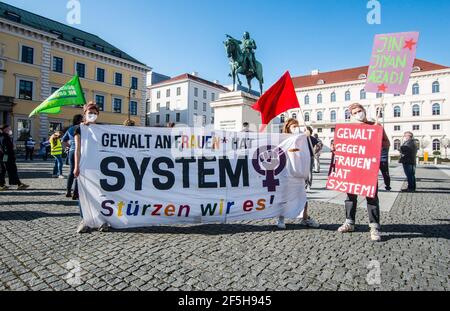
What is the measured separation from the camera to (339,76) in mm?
63750

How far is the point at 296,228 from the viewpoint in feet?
15.1

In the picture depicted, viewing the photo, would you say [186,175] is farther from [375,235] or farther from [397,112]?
[397,112]

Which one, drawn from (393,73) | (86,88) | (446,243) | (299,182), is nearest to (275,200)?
(299,182)

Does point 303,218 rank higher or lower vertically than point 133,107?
lower

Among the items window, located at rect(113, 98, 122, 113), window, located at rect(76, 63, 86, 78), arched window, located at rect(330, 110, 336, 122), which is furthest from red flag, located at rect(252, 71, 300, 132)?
arched window, located at rect(330, 110, 336, 122)

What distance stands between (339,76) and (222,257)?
69234 mm

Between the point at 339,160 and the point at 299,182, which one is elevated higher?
the point at 339,160

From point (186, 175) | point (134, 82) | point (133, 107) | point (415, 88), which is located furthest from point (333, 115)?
point (186, 175)

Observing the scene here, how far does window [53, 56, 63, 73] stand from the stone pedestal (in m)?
27.3

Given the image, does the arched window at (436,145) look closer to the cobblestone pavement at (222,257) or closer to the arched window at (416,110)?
the arched window at (416,110)

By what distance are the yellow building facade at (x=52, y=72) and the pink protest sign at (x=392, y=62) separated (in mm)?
20854
